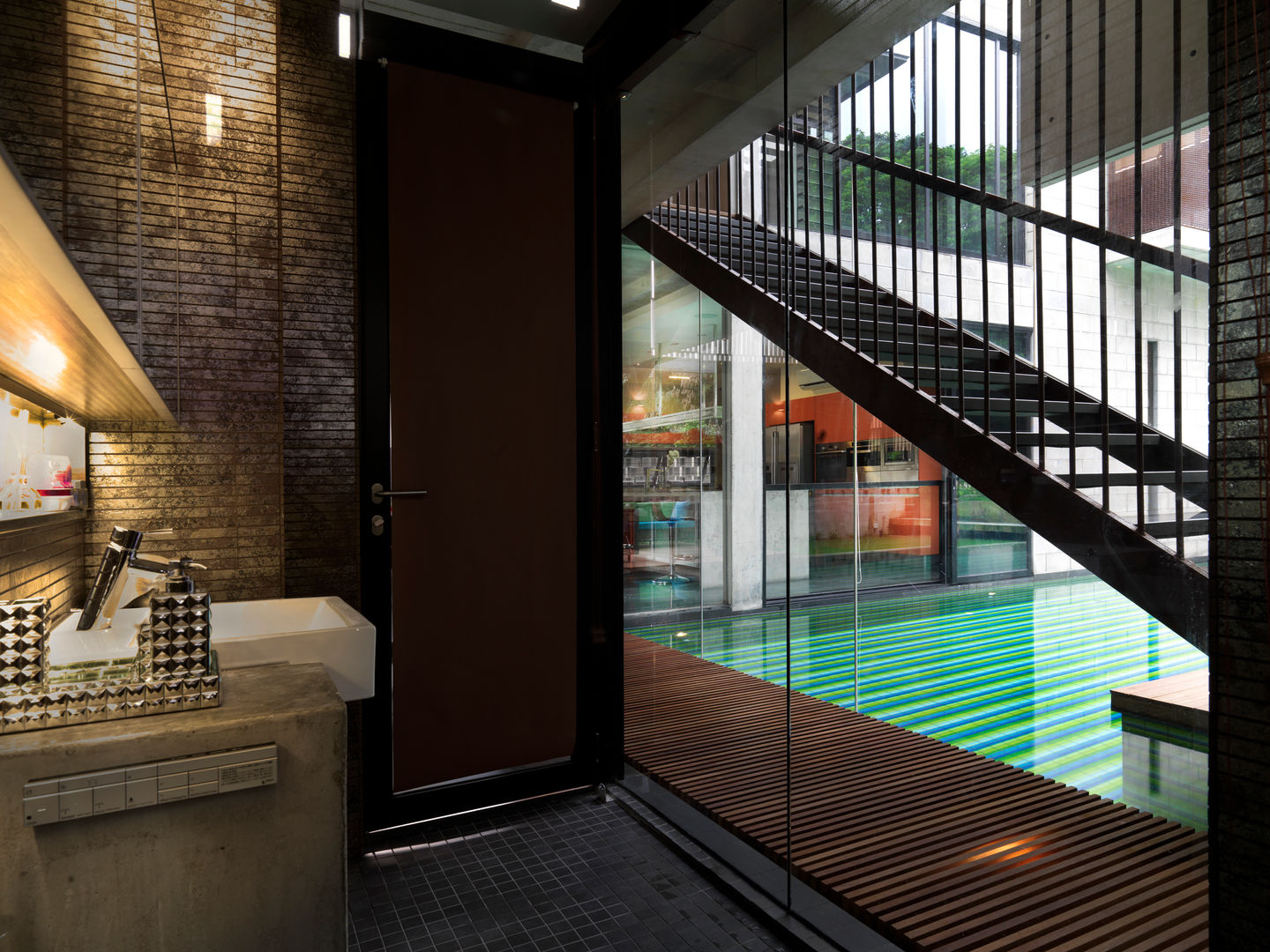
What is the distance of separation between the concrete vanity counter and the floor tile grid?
2.94 ft

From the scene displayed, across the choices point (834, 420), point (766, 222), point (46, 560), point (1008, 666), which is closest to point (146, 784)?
point (46, 560)

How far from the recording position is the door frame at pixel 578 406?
2.73 meters

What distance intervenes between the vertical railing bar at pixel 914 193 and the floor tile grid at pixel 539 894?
1.59 meters

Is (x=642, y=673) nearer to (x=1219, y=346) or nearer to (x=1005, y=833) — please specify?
(x=1005, y=833)

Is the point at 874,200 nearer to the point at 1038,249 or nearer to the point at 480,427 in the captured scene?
the point at 1038,249

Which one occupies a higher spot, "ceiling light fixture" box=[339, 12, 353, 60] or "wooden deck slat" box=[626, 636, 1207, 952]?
"ceiling light fixture" box=[339, 12, 353, 60]

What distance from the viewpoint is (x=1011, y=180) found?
1.48m

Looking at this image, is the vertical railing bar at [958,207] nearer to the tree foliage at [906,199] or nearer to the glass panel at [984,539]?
the tree foliage at [906,199]

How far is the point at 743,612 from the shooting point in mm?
2545

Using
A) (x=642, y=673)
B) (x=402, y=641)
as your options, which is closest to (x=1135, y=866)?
(x=642, y=673)

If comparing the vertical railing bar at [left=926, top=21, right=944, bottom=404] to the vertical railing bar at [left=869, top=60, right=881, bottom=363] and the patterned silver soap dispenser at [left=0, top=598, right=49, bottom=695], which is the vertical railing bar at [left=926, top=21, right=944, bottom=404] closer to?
the vertical railing bar at [left=869, top=60, right=881, bottom=363]

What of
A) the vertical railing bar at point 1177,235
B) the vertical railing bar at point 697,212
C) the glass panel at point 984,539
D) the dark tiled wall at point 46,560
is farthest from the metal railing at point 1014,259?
the dark tiled wall at point 46,560

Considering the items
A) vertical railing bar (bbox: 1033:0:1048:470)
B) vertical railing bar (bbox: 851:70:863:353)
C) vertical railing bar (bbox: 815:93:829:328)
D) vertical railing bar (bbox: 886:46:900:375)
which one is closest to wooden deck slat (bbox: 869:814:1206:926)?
vertical railing bar (bbox: 1033:0:1048:470)

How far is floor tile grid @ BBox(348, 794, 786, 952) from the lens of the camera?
209cm
